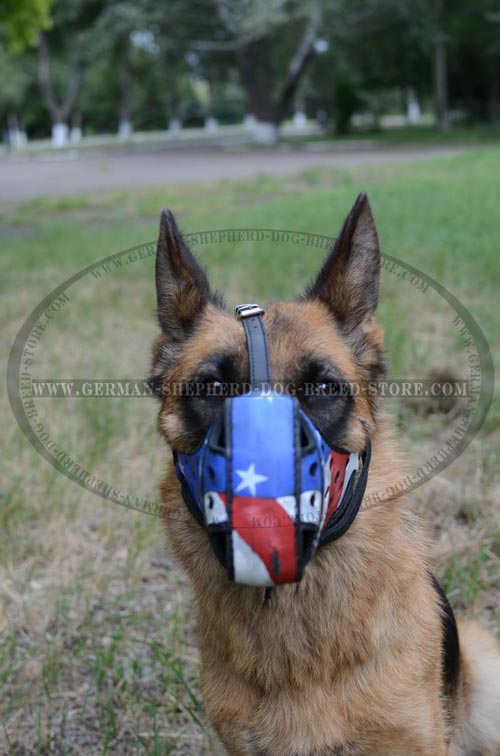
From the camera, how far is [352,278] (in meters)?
2.36

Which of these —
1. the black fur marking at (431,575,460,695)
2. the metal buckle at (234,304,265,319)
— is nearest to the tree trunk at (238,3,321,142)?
the black fur marking at (431,575,460,695)

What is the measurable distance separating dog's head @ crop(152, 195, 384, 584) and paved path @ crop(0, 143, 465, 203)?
634 inches

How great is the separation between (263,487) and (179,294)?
0.90 meters

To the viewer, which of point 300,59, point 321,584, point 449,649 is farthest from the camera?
point 300,59

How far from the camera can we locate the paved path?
2028 cm

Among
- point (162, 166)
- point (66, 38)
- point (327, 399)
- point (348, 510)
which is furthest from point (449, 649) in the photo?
point (66, 38)

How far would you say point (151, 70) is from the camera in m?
61.7

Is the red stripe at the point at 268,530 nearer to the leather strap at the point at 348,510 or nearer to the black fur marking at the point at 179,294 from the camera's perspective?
the leather strap at the point at 348,510

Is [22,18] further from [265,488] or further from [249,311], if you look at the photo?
[265,488]

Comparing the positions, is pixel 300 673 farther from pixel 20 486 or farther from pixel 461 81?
pixel 461 81

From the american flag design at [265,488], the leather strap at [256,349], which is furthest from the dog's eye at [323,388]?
the american flag design at [265,488]

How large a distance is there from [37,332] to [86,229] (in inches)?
223

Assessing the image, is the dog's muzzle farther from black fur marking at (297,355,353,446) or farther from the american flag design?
black fur marking at (297,355,353,446)

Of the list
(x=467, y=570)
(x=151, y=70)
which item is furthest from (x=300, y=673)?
(x=151, y=70)
